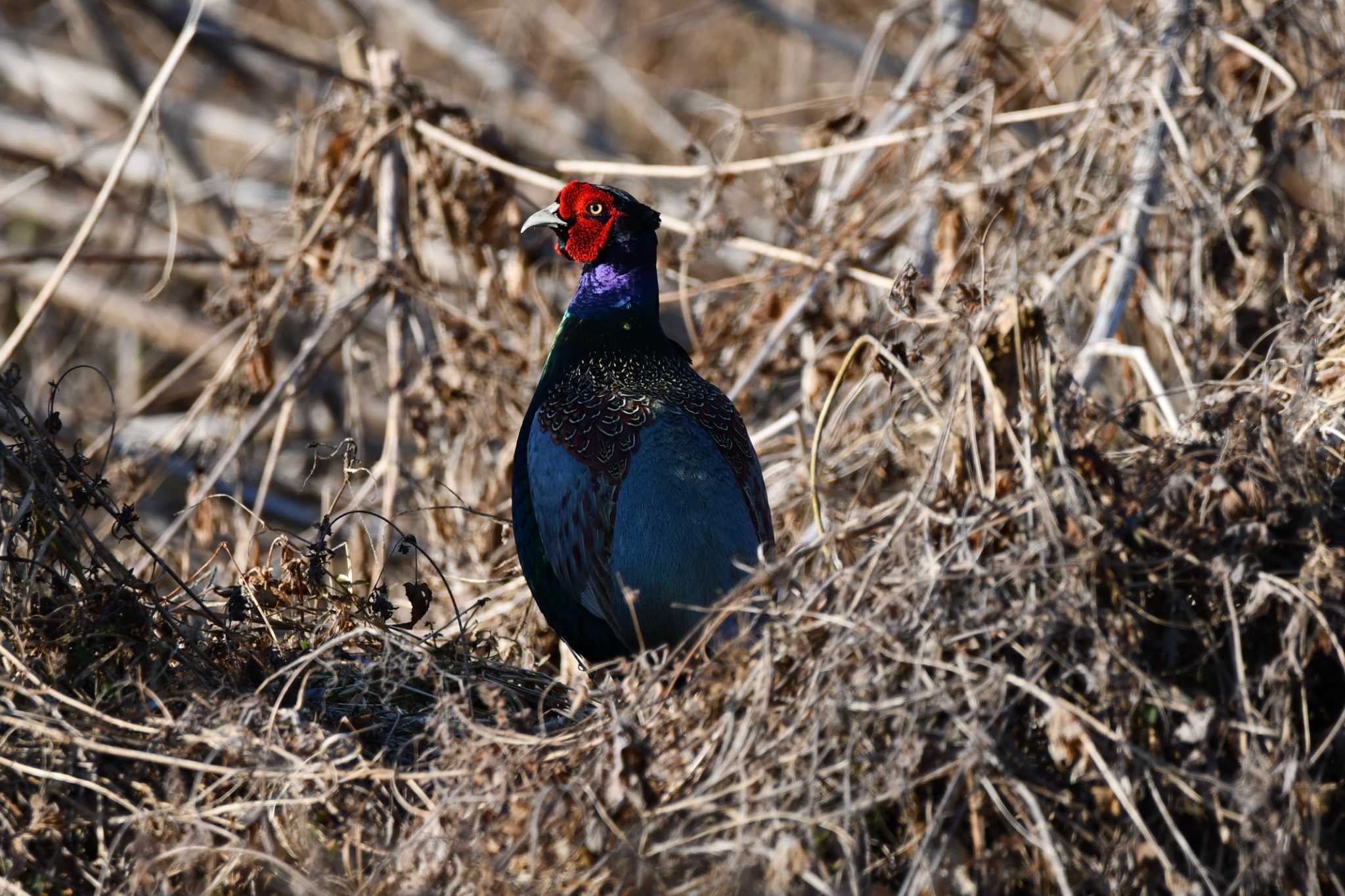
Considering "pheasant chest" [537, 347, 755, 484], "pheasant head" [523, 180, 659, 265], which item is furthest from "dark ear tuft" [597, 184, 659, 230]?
"pheasant chest" [537, 347, 755, 484]

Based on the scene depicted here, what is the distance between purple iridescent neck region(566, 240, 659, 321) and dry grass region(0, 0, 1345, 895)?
0.74m

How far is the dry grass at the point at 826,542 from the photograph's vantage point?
8.60 feet

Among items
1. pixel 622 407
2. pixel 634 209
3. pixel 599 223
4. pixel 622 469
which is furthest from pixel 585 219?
pixel 622 469

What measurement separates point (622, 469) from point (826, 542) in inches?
50.4

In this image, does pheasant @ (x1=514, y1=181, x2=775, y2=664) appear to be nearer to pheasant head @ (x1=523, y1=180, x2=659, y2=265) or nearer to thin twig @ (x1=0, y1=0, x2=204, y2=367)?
pheasant head @ (x1=523, y1=180, x2=659, y2=265)

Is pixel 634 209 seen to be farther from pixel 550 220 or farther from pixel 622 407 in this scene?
pixel 622 407

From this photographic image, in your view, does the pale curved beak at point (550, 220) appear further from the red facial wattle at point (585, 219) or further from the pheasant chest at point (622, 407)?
the pheasant chest at point (622, 407)

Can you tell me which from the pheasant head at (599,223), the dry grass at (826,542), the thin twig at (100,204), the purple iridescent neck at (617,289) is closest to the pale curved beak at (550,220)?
the pheasant head at (599,223)

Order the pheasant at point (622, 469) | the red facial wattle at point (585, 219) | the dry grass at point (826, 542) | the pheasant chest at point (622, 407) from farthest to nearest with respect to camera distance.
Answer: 1. the red facial wattle at point (585, 219)
2. the pheasant chest at point (622, 407)
3. the pheasant at point (622, 469)
4. the dry grass at point (826, 542)

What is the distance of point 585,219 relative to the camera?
4570mm

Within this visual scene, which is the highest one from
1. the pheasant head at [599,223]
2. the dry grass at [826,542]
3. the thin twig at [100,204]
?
the thin twig at [100,204]

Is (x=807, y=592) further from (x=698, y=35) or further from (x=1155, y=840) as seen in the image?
(x=698, y=35)

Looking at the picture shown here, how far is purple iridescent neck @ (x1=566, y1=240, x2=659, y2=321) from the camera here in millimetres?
4547

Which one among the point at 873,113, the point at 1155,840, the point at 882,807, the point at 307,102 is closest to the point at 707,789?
the point at 882,807
